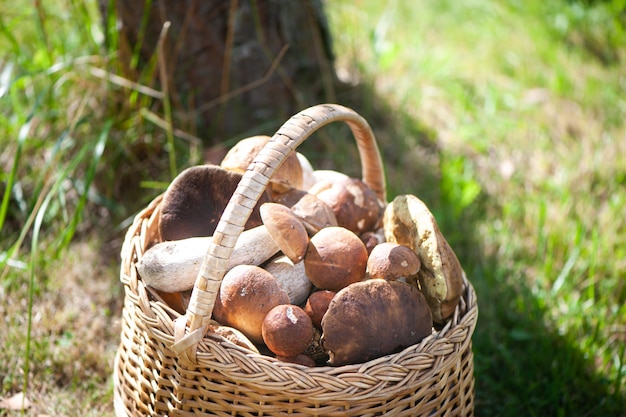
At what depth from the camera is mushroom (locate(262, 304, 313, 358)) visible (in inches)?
58.0

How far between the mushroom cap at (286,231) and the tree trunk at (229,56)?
1.13 metres

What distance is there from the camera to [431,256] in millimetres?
1648

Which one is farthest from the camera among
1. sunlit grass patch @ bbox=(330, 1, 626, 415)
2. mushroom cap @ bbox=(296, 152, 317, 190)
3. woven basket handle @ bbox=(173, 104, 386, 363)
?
sunlit grass patch @ bbox=(330, 1, 626, 415)

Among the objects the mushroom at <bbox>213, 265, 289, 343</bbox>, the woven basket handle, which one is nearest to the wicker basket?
the woven basket handle

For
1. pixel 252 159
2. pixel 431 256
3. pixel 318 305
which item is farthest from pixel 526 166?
pixel 318 305

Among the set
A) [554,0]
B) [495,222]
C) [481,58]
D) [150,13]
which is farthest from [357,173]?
[554,0]

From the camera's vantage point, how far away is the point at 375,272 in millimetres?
1655

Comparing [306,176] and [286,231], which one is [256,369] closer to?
[286,231]

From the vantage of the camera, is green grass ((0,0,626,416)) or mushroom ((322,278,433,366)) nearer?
mushroom ((322,278,433,366))

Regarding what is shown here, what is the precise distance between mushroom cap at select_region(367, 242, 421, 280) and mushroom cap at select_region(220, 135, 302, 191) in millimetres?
441

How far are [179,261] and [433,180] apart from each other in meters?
1.85

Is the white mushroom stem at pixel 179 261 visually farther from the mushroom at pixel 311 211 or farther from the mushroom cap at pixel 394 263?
the mushroom cap at pixel 394 263

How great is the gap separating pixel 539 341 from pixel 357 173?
1.24 m

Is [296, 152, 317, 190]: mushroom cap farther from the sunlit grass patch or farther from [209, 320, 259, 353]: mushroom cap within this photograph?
the sunlit grass patch
